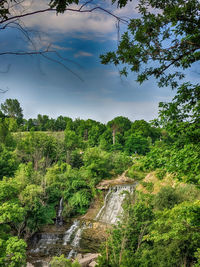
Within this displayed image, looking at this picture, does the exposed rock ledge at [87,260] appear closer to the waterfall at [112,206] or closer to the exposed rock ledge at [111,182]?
the waterfall at [112,206]

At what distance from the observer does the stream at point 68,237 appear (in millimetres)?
15344

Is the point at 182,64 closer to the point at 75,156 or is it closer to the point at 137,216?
the point at 137,216

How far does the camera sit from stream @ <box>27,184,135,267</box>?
50.3ft

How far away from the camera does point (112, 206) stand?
22203 mm

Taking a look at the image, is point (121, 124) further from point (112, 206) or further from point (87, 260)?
point (87, 260)

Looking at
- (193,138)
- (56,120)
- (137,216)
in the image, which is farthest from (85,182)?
(56,120)

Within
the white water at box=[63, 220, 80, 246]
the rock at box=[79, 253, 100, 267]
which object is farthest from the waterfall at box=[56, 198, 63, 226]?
the rock at box=[79, 253, 100, 267]

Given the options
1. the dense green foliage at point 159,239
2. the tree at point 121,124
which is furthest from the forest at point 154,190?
the tree at point 121,124

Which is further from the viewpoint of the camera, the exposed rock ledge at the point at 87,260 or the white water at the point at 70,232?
the white water at the point at 70,232

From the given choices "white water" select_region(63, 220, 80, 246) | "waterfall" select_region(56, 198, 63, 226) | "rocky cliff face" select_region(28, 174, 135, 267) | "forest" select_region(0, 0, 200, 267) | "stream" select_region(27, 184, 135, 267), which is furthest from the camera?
"waterfall" select_region(56, 198, 63, 226)

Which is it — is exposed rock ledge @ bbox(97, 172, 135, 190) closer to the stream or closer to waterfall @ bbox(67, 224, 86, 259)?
the stream

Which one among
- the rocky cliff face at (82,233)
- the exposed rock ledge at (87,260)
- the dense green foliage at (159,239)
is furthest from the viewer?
the rocky cliff face at (82,233)

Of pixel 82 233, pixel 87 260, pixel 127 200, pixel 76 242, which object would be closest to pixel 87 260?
pixel 87 260

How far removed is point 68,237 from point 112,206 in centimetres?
634
